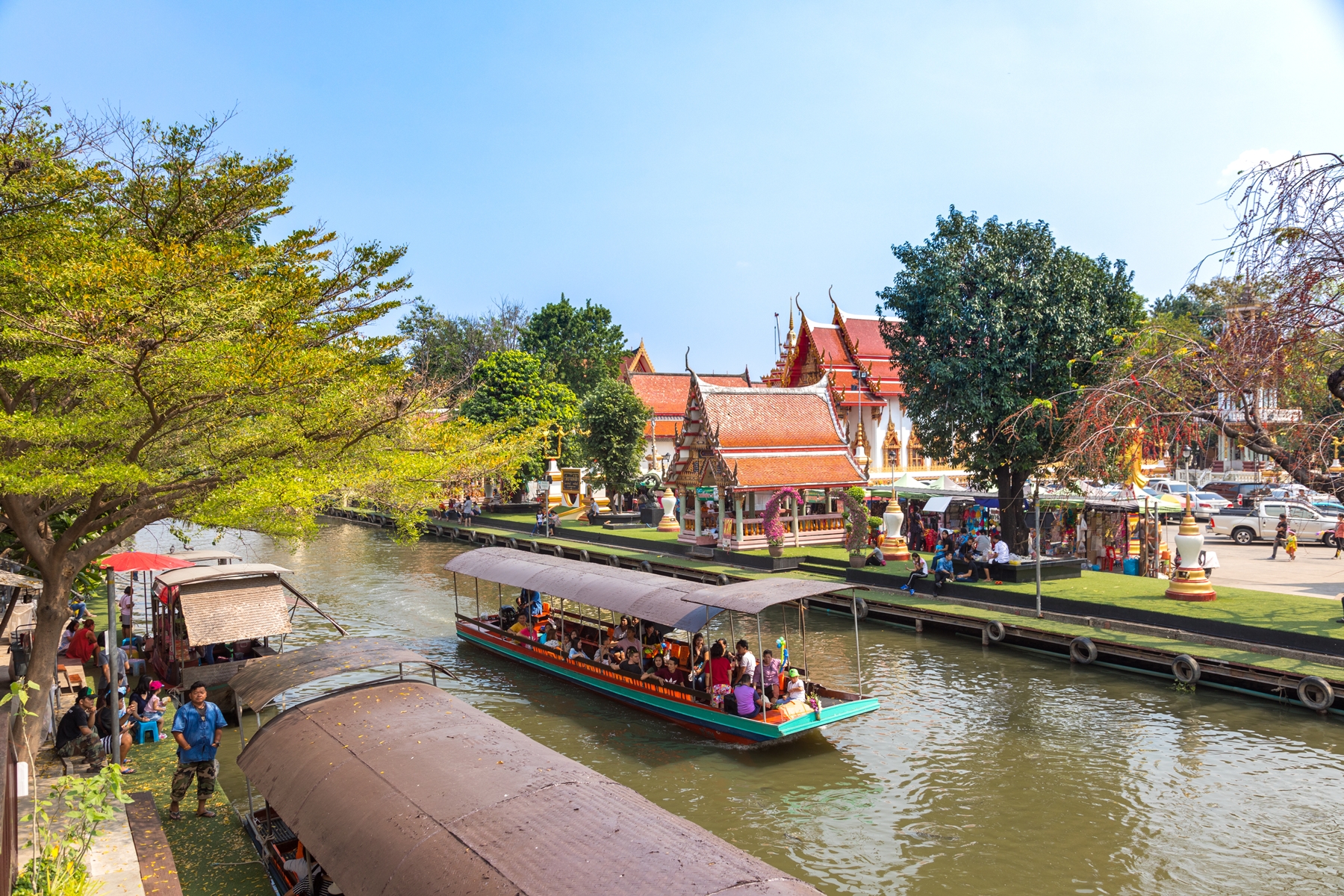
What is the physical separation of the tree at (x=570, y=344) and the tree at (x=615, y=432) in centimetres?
1835

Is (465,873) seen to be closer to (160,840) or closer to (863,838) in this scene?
(160,840)

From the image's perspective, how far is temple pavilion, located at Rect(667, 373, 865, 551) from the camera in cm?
3309

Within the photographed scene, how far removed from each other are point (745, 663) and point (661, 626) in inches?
140

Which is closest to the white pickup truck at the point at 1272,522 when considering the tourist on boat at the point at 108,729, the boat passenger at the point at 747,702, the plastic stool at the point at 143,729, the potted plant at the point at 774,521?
the potted plant at the point at 774,521

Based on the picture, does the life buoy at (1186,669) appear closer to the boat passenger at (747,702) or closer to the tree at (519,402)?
the boat passenger at (747,702)

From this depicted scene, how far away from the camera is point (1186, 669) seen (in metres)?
17.3

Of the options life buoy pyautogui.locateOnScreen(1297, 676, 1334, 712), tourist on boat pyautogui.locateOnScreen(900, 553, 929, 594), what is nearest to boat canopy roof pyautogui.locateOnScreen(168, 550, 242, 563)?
tourist on boat pyautogui.locateOnScreen(900, 553, 929, 594)

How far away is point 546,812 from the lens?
7027 millimetres

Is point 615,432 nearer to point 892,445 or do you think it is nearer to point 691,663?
point 892,445

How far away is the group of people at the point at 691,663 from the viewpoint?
14820mm

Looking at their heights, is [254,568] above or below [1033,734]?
above

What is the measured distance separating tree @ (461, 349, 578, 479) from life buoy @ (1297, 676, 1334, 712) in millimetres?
38432

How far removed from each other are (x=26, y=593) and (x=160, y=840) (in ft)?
32.5

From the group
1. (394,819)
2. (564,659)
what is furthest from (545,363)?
(394,819)
